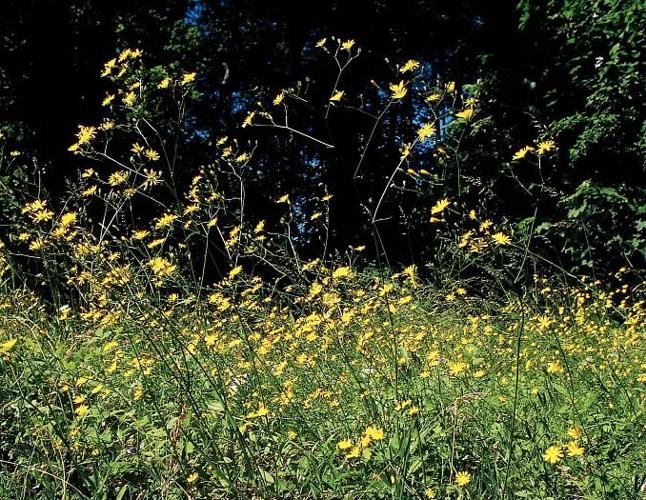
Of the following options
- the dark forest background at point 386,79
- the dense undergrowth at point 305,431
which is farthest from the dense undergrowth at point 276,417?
the dark forest background at point 386,79

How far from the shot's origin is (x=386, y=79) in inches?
594

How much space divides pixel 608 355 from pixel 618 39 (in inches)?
215

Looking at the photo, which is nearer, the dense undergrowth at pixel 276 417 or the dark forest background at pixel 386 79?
the dense undergrowth at pixel 276 417

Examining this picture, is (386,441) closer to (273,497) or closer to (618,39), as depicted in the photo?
(273,497)

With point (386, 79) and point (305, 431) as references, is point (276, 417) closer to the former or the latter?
point (305, 431)

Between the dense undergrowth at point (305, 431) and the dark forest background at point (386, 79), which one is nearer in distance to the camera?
the dense undergrowth at point (305, 431)

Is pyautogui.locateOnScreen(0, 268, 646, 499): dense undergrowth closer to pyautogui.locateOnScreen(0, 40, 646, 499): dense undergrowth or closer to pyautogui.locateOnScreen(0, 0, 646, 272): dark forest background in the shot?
pyautogui.locateOnScreen(0, 40, 646, 499): dense undergrowth

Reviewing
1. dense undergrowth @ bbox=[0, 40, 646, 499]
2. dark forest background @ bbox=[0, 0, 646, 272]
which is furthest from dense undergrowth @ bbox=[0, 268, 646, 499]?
dark forest background @ bbox=[0, 0, 646, 272]

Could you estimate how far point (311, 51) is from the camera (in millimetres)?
15266

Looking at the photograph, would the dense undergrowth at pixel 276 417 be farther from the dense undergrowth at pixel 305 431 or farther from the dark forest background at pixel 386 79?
the dark forest background at pixel 386 79

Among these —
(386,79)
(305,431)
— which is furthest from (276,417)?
(386,79)

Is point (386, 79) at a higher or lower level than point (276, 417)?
higher

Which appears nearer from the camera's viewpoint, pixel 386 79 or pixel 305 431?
pixel 305 431

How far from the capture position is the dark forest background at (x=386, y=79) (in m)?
7.34
